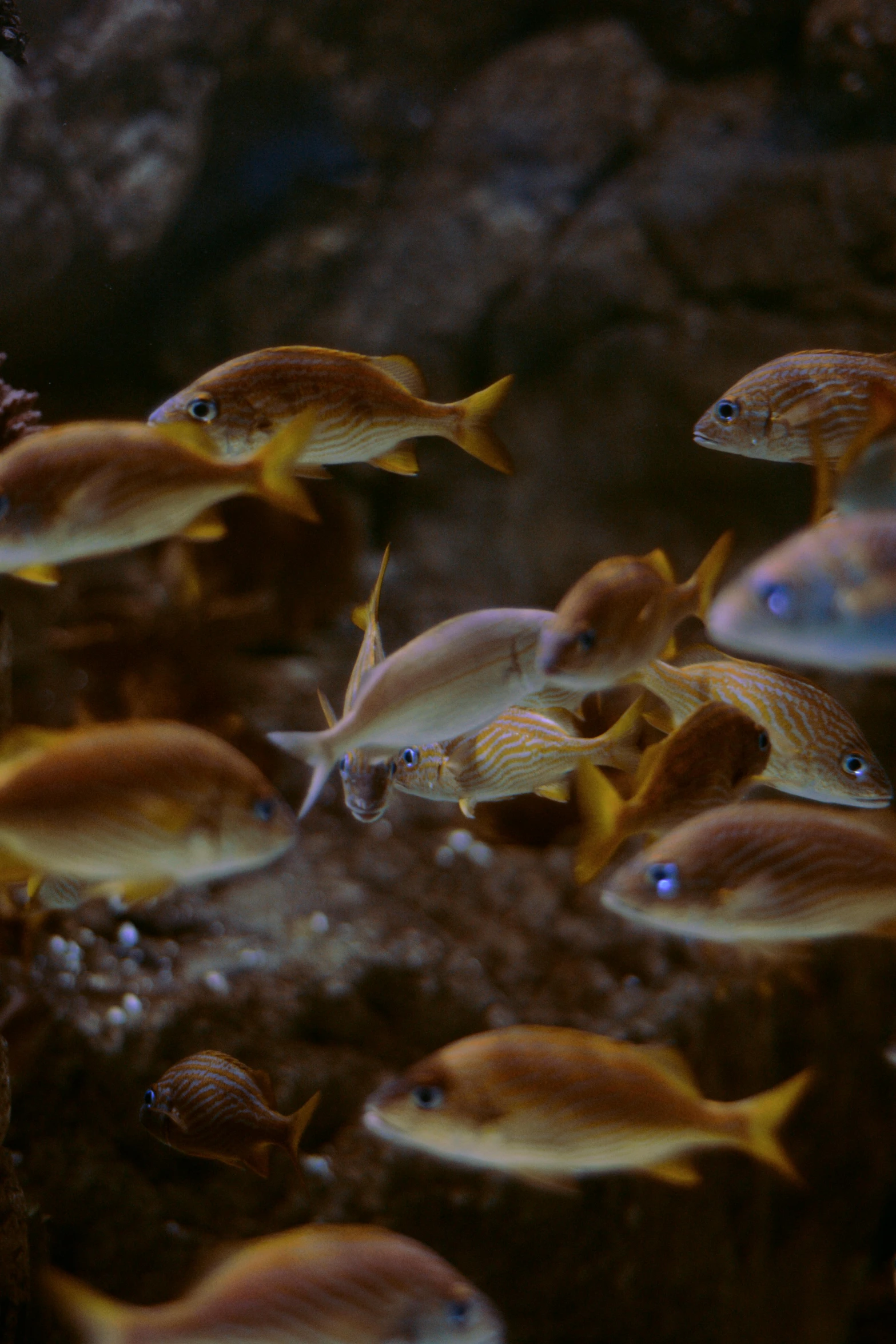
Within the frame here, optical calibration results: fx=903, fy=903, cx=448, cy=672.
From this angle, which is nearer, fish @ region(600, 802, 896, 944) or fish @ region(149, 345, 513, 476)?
fish @ region(600, 802, 896, 944)

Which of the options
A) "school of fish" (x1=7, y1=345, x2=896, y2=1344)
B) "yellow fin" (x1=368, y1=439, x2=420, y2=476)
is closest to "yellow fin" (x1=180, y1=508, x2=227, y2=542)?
"school of fish" (x1=7, y1=345, x2=896, y2=1344)

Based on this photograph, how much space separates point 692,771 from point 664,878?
8.3 inches

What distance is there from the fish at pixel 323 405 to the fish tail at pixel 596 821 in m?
0.60

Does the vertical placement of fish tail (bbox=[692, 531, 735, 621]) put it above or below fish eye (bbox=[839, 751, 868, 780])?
above

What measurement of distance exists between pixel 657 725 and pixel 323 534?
4618mm

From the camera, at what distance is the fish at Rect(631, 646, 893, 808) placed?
4.82ft

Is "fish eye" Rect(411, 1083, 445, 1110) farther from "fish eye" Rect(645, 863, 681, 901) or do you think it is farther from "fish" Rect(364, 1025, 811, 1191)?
"fish eye" Rect(645, 863, 681, 901)

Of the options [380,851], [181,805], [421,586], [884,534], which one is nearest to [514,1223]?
[380,851]

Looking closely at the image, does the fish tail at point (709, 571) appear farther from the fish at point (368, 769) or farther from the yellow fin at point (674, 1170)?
the yellow fin at point (674, 1170)

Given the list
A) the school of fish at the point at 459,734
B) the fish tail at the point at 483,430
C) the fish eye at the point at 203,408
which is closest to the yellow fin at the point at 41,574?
the school of fish at the point at 459,734

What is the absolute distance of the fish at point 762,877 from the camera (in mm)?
1129

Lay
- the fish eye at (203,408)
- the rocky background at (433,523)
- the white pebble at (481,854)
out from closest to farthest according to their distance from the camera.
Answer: the fish eye at (203,408), the rocky background at (433,523), the white pebble at (481,854)

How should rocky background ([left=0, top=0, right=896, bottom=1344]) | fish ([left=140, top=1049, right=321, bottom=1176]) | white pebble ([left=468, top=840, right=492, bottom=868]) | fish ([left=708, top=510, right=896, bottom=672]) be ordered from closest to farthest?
fish ([left=708, top=510, right=896, bottom=672]) < fish ([left=140, top=1049, right=321, bottom=1176]) < rocky background ([left=0, top=0, right=896, bottom=1344]) < white pebble ([left=468, top=840, right=492, bottom=868])

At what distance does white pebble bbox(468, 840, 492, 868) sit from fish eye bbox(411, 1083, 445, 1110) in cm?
290
